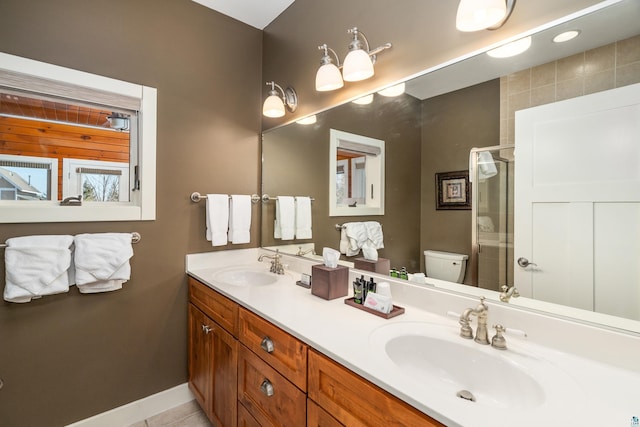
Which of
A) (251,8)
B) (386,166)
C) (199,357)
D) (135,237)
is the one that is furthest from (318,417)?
(251,8)

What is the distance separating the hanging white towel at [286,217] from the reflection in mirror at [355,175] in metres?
0.40

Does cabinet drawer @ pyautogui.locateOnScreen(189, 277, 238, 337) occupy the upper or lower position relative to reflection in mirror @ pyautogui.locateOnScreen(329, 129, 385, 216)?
lower

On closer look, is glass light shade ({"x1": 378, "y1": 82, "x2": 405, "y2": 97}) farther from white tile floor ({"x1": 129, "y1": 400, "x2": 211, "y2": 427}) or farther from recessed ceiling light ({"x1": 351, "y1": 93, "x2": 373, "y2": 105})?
white tile floor ({"x1": 129, "y1": 400, "x2": 211, "y2": 427})

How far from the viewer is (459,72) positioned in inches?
45.6

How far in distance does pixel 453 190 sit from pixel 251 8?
1.86 m

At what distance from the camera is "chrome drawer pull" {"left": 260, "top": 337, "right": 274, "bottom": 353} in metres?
1.12

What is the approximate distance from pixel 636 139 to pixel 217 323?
5.75ft

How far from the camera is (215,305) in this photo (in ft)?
5.16

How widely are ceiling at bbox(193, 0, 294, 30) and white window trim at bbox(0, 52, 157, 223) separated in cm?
75

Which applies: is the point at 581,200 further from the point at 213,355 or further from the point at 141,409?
the point at 141,409

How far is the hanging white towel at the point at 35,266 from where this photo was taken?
1.37m

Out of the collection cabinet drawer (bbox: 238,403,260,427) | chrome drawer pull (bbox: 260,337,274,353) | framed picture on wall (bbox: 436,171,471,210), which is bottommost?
cabinet drawer (bbox: 238,403,260,427)

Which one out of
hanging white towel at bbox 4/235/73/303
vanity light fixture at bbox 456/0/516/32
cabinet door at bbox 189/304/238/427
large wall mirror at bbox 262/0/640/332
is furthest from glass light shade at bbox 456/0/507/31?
hanging white towel at bbox 4/235/73/303

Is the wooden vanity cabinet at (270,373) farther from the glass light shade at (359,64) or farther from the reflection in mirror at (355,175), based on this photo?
the glass light shade at (359,64)
